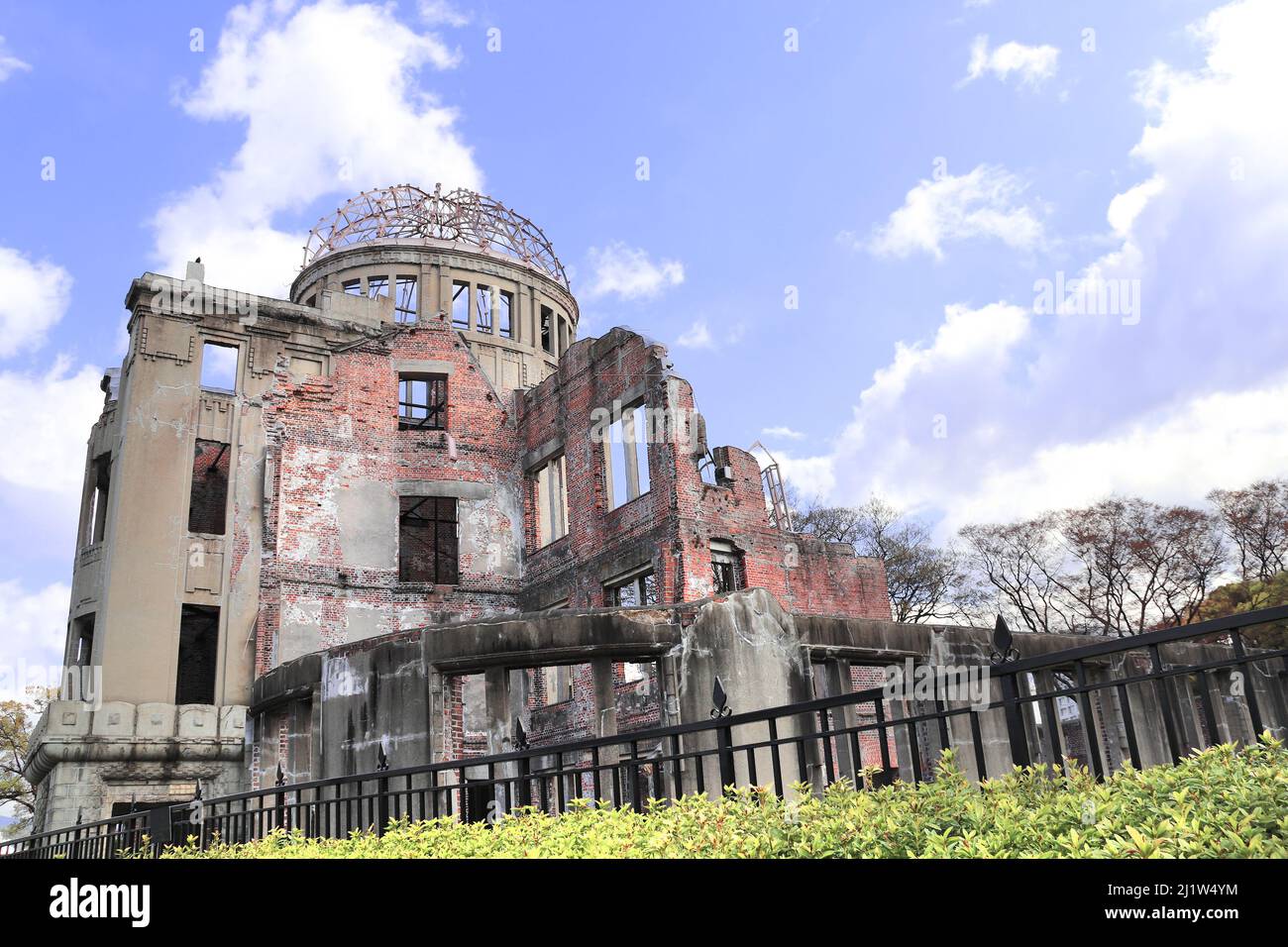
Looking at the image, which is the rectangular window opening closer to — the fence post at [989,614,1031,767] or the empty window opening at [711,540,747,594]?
the empty window opening at [711,540,747,594]

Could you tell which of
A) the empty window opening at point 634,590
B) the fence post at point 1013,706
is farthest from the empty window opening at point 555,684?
the fence post at point 1013,706

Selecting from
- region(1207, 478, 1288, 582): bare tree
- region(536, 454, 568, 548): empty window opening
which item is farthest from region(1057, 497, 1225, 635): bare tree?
region(536, 454, 568, 548): empty window opening

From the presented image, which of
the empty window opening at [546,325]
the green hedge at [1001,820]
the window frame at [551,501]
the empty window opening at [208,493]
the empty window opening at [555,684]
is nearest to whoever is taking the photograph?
the green hedge at [1001,820]

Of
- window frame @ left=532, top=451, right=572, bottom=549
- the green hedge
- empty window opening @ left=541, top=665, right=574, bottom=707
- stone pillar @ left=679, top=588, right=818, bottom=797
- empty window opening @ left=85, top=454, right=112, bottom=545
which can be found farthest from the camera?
window frame @ left=532, top=451, right=572, bottom=549

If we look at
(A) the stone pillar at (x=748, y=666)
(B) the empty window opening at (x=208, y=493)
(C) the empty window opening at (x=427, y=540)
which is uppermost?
(B) the empty window opening at (x=208, y=493)

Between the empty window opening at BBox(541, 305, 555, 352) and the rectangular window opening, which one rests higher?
the empty window opening at BBox(541, 305, 555, 352)

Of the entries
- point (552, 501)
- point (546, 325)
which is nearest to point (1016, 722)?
point (552, 501)

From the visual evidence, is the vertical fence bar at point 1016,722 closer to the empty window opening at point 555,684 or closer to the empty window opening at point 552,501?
the empty window opening at point 555,684

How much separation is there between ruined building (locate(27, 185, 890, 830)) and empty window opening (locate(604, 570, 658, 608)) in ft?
0.20

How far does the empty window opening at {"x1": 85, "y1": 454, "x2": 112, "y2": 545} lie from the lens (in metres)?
24.4

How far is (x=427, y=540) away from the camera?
1073 inches

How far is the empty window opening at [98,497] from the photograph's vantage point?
24.4 meters

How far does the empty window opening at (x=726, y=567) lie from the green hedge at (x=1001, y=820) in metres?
17.1

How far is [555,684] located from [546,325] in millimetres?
14388
